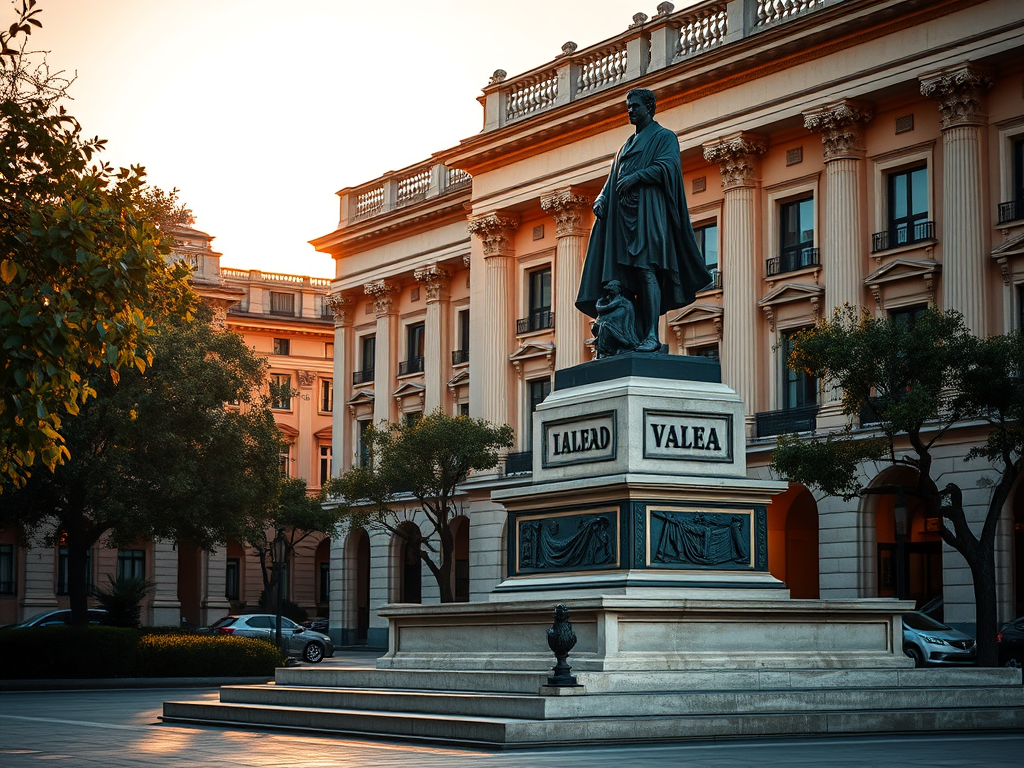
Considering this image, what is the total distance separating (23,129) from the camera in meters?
14.7

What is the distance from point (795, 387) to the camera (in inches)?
1678

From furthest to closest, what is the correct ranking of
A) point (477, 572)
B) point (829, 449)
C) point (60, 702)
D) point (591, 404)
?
1. point (477, 572)
2. point (829, 449)
3. point (60, 702)
4. point (591, 404)

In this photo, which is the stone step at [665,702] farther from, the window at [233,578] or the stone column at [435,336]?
the window at [233,578]

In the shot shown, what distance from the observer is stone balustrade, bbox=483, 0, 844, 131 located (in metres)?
43.5

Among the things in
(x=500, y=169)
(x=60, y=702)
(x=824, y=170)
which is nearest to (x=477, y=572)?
(x=500, y=169)

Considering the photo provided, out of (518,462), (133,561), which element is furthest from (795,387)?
(133,561)

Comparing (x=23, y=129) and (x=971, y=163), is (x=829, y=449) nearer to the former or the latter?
(x=971, y=163)

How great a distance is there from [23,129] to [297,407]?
6604 centimetres

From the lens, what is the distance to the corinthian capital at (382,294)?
202ft

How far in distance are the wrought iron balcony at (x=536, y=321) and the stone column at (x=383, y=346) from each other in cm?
949

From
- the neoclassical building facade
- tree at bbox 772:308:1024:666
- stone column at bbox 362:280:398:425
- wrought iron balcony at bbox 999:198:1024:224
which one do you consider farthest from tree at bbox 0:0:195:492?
stone column at bbox 362:280:398:425

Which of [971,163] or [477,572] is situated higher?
[971,163]

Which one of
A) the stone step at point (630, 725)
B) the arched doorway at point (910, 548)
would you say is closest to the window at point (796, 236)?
the arched doorway at point (910, 548)

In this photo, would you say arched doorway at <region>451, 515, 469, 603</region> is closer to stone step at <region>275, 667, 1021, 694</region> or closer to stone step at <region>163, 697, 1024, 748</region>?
stone step at <region>275, 667, 1021, 694</region>
